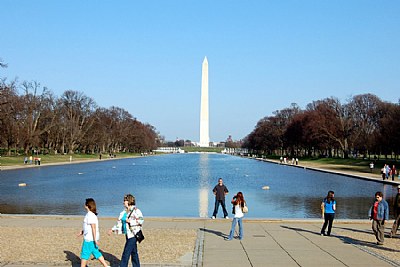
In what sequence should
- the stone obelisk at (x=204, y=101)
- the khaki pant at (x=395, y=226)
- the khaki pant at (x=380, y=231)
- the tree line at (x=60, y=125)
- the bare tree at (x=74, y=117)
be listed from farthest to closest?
the stone obelisk at (x=204, y=101) < the bare tree at (x=74, y=117) < the tree line at (x=60, y=125) < the khaki pant at (x=395, y=226) < the khaki pant at (x=380, y=231)

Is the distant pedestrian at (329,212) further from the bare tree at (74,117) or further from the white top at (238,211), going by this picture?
the bare tree at (74,117)

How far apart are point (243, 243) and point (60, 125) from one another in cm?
9527

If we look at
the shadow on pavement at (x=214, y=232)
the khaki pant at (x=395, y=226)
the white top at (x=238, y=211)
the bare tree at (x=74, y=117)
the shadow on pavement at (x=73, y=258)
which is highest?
the bare tree at (x=74, y=117)

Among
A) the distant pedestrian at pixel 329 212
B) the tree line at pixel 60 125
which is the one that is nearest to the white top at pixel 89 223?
the distant pedestrian at pixel 329 212

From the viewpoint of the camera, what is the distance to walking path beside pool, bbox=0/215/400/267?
11242 mm

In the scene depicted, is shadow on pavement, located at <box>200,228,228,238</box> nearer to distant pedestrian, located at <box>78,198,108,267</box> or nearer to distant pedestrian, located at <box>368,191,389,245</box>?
distant pedestrian, located at <box>368,191,389,245</box>

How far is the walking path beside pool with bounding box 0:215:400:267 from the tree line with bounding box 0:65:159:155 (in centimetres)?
4619

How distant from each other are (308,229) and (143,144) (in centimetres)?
15344

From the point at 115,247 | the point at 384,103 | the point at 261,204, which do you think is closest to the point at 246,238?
the point at 115,247

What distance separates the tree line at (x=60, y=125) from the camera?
79.6 m

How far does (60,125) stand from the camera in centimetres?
10350

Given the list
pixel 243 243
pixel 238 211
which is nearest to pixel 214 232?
pixel 238 211

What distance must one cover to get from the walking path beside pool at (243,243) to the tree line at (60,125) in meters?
46.2

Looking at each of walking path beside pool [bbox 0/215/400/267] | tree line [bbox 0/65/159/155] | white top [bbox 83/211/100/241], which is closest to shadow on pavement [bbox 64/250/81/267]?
walking path beside pool [bbox 0/215/400/267]
